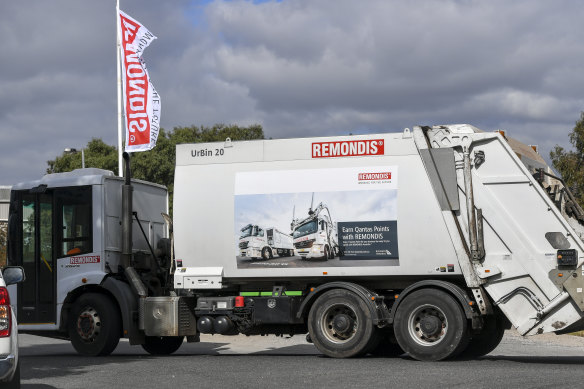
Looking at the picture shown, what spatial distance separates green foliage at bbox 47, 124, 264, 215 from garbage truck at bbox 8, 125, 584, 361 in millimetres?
25149

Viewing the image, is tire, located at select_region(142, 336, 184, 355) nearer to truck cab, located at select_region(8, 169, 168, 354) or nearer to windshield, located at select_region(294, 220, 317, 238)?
truck cab, located at select_region(8, 169, 168, 354)

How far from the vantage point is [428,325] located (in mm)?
13164

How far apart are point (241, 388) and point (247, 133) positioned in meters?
34.5

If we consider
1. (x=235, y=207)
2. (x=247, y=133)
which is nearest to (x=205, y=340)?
(x=235, y=207)

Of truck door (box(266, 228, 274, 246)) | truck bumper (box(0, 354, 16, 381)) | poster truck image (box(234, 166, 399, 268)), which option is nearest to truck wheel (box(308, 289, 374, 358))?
poster truck image (box(234, 166, 399, 268))

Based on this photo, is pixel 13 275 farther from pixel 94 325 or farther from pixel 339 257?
pixel 94 325

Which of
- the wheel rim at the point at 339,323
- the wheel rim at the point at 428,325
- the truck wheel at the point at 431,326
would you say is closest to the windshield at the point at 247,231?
the wheel rim at the point at 339,323

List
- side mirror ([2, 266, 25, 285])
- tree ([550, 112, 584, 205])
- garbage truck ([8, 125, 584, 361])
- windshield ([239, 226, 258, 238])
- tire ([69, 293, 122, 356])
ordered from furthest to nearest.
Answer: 1. tree ([550, 112, 584, 205])
2. tire ([69, 293, 122, 356])
3. windshield ([239, 226, 258, 238])
4. garbage truck ([8, 125, 584, 361])
5. side mirror ([2, 266, 25, 285])

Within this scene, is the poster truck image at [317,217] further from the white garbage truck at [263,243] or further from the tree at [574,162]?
the tree at [574,162]

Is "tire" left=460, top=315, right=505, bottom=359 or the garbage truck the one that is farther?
"tire" left=460, top=315, right=505, bottom=359

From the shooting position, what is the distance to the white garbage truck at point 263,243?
1413cm

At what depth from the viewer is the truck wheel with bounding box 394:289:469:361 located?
42.5 feet

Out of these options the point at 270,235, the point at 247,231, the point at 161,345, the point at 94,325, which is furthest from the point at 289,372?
the point at 161,345

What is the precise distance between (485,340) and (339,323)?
235cm
